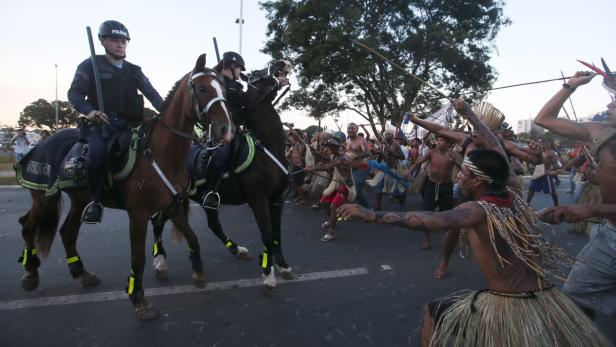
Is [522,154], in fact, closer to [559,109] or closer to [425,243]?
[425,243]

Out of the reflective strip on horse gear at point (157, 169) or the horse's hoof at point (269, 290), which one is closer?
the reflective strip on horse gear at point (157, 169)

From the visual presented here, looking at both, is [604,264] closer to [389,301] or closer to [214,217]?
[389,301]

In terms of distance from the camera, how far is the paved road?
3.12 metres

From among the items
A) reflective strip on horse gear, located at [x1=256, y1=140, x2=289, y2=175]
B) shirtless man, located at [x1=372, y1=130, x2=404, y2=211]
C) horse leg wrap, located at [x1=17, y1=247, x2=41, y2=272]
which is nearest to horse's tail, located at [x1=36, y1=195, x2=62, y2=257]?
horse leg wrap, located at [x1=17, y1=247, x2=41, y2=272]

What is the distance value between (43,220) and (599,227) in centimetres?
519

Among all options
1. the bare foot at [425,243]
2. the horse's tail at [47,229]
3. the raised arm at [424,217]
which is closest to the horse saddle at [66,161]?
the horse's tail at [47,229]

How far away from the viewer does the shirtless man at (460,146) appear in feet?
12.0

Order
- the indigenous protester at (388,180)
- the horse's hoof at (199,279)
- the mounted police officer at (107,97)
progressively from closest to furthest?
the mounted police officer at (107,97), the horse's hoof at (199,279), the indigenous protester at (388,180)

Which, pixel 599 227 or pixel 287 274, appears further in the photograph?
pixel 287 274

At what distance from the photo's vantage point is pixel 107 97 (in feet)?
12.5

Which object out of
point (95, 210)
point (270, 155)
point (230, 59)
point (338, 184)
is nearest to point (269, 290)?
point (270, 155)

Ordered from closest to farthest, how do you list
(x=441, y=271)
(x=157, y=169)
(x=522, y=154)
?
1. (x=157, y=169)
2. (x=441, y=271)
3. (x=522, y=154)

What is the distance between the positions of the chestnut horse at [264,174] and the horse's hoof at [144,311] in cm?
95

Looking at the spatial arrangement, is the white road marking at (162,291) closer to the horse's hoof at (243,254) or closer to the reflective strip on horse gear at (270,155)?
the horse's hoof at (243,254)
